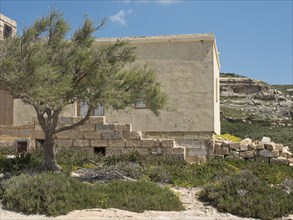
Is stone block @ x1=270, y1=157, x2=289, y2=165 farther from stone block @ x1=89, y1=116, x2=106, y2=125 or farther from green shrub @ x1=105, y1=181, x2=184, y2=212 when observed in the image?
green shrub @ x1=105, y1=181, x2=184, y2=212

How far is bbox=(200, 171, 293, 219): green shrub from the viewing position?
10.1 m

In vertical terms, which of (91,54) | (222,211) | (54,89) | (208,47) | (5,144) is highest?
(208,47)

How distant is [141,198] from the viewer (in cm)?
1030

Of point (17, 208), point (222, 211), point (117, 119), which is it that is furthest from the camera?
point (117, 119)

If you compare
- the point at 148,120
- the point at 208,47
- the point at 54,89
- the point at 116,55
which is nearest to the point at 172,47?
the point at 208,47

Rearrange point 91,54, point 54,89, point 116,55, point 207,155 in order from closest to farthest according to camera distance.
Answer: point 54,89 < point 91,54 < point 116,55 < point 207,155

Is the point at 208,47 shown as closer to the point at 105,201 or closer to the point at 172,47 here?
→ the point at 172,47

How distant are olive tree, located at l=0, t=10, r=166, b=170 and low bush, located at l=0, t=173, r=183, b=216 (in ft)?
8.51

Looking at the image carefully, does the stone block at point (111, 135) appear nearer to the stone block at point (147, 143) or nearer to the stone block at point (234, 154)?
the stone block at point (147, 143)

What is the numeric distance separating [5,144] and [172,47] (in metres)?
7.93

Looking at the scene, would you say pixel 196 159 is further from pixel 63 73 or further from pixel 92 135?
pixel 63 73

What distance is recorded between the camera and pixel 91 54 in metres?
13.3

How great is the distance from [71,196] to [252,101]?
5455cm

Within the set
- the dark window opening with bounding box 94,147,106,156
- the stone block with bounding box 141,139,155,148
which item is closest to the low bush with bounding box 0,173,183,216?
the stone block with bounding box 141,139,155,148
